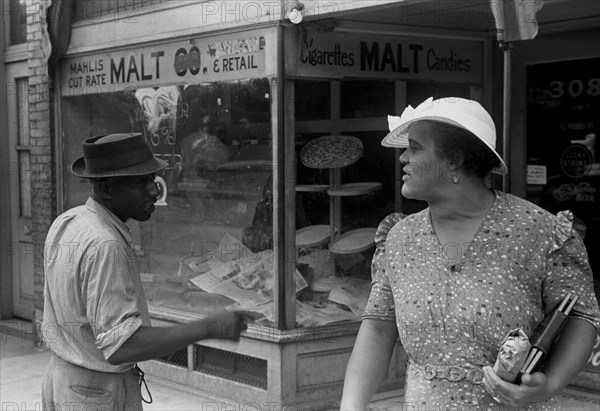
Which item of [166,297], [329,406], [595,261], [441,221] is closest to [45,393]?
[441,221]

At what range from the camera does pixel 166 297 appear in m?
6.50

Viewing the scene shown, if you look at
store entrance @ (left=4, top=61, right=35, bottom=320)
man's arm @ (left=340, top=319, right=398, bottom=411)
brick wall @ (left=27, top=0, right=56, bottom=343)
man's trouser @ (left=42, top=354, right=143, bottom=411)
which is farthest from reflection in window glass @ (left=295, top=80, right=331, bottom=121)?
store entrance @ (left=4, top=61, right=35, bottom=320)

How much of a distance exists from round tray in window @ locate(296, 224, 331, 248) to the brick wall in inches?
103

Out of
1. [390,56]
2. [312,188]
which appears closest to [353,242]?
[312,188]

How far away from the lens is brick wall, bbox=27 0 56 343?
728 cm

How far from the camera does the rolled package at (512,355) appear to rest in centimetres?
214

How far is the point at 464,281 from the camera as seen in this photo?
7.81 ft

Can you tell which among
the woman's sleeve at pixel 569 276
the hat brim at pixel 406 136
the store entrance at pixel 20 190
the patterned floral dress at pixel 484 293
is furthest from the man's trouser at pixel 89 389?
the store entrance at pixel 20 190

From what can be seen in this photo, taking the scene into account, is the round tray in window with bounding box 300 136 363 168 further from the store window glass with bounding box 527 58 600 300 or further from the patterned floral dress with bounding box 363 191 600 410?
the patterned floral dress with bounding box 363 191 600 410

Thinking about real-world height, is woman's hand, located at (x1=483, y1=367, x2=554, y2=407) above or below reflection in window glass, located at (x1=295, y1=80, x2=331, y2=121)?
below

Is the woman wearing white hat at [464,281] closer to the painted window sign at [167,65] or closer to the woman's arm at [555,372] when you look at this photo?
the woman's arm at [555,372]

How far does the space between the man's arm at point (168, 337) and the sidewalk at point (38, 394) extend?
9.83ft

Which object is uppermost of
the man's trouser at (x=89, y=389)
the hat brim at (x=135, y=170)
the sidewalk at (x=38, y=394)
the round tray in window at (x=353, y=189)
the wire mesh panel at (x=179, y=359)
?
the hat brim at (x=135, y=170)

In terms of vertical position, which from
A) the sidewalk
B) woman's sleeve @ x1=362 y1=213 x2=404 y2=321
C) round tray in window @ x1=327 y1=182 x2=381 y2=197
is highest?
round tray in window @ x1=327 y1=182 x2=381 y2=197
